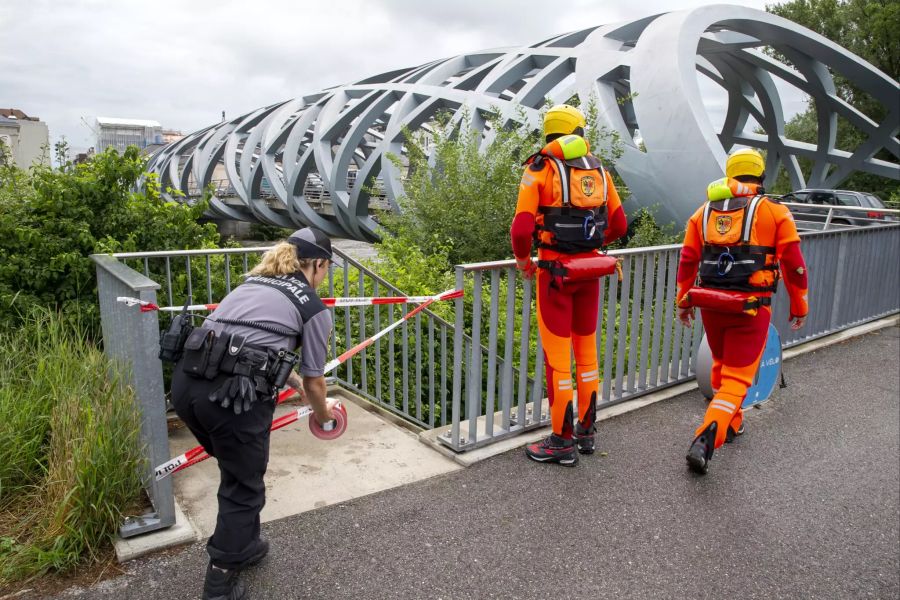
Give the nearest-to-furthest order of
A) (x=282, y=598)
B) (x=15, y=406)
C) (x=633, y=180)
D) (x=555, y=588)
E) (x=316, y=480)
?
(x=282, y=598) → (x=555, y=588) → (x=15, y=406) → (x=316, y=480) → (x=633, y=180)

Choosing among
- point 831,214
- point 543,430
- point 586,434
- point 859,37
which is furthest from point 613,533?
point 859,37

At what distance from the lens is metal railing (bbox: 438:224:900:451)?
166 inches

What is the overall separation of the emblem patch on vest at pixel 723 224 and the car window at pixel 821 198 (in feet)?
64.4

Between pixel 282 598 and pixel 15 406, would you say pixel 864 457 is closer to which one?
pixel 282 598

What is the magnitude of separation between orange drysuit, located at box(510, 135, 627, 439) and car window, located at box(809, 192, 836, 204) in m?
20.0

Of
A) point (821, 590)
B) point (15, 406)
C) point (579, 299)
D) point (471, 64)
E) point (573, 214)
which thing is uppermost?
point (471, 64)

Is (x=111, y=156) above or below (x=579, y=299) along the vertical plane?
above

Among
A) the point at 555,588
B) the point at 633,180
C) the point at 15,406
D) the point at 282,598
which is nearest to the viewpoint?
the point at 282,598

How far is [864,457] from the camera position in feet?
14.9

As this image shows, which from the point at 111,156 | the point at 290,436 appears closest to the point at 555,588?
the point at 290,436

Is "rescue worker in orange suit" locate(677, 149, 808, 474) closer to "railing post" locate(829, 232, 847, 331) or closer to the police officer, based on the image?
the police officer

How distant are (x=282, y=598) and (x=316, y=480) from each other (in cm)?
105

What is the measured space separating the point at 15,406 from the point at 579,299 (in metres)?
3.17

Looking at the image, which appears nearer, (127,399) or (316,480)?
(127,399)
